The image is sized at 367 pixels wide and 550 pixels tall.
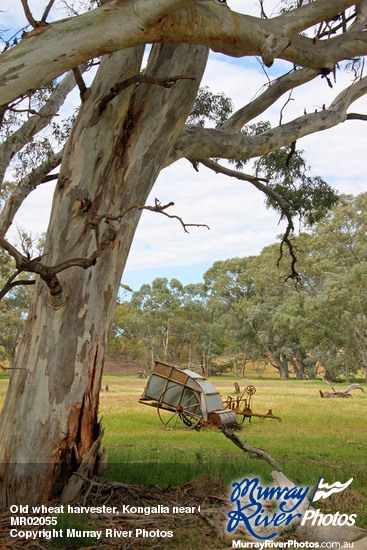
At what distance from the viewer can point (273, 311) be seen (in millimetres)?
44188

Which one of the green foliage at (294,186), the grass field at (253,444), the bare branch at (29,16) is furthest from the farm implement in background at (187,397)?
the bare branch at (29,16)

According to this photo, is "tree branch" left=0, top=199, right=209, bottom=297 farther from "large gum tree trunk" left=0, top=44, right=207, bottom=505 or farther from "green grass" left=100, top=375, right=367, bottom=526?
"green grass" left=100, top=375, right=367, bottom=526

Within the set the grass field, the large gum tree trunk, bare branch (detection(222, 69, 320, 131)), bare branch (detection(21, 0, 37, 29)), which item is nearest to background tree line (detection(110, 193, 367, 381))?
the grass field

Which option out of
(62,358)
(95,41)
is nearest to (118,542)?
(62,358)

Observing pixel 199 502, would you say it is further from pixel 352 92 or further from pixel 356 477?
pixel 352 92

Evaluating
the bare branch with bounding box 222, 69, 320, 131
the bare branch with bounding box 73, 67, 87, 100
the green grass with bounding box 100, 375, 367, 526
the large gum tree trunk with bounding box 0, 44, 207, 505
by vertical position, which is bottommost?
the green grass with bounding box 100, 375, 367, 526

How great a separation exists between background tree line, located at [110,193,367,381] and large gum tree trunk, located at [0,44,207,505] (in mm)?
25843

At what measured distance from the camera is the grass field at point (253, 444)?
5.23 m

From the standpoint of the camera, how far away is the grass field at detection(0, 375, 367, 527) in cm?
523

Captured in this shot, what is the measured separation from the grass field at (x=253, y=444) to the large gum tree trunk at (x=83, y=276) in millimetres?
1161

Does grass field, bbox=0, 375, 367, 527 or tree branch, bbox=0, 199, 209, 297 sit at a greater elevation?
tree branch, bbox=0, 199, 209, 297

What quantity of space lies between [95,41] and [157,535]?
3.45m

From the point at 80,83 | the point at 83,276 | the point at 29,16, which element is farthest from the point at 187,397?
the point at 29,16

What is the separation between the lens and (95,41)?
3.37 metres
